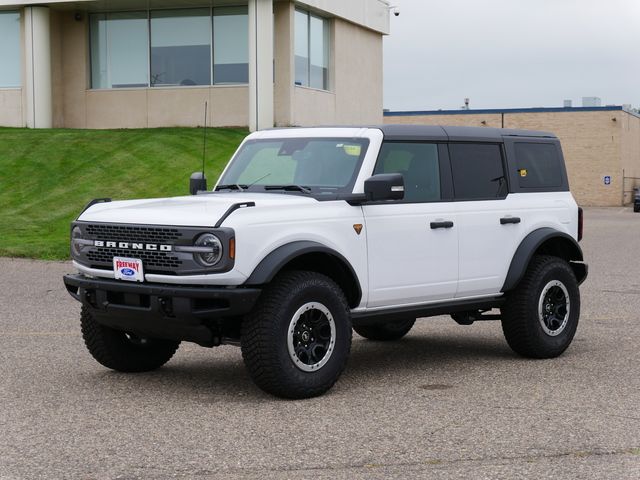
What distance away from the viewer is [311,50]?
3784cm

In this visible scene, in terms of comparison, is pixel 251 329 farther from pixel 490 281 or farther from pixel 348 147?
pixel 490 281

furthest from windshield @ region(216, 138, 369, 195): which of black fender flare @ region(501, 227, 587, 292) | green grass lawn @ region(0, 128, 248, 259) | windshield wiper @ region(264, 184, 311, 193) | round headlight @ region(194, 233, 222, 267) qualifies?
green grass lawn @ region(0, 128, 248, 259)

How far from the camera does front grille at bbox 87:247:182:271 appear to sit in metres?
7.54

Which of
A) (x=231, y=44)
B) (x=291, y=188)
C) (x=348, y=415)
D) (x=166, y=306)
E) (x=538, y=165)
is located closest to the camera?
(x=348, y=415)

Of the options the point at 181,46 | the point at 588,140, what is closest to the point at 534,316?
the point at 181,46

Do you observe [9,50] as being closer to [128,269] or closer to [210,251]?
[128,269]

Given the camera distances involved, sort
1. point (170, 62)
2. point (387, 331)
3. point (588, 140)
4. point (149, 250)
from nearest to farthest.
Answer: point (149, 250)
point (387, 331)
point (170, 62)
point (588, 140)

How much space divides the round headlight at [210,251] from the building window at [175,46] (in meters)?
28.7

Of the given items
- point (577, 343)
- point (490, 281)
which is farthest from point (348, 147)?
point (577, 343)

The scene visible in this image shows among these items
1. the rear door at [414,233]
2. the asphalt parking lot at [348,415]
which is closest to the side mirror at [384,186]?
the rear door at [414,233]

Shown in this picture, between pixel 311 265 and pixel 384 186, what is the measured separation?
0.75m

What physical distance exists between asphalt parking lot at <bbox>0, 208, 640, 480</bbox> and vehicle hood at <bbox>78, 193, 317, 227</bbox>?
3.95 feet

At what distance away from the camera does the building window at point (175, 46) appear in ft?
117

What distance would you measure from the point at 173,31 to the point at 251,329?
29.6 metres
